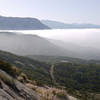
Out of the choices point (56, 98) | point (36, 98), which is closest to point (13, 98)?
point (36, 98)

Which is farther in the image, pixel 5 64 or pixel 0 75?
pixel 5 64

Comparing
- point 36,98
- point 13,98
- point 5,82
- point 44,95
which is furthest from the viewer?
point 44,95

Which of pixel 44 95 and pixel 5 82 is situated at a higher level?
pixel 5 82

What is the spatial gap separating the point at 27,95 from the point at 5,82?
11.7 feet

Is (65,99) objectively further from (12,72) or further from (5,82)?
(5,82)

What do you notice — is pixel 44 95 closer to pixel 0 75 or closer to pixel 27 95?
pixel 27 95

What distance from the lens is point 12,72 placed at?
3058cm

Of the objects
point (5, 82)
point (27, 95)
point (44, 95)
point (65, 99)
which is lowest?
point (65, 99)

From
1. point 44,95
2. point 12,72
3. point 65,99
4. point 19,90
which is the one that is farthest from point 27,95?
point 65,99

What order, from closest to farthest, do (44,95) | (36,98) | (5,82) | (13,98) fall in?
(13,98)
(5,82)
(36,98)
(44,95)

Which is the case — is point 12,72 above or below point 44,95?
above

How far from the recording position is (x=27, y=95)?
24.5 metres

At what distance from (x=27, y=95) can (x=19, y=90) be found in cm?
132

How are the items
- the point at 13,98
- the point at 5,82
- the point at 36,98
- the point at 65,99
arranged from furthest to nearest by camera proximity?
the point at 65,99, the point at 36,98, the point at 5,82, the point at 13,98
